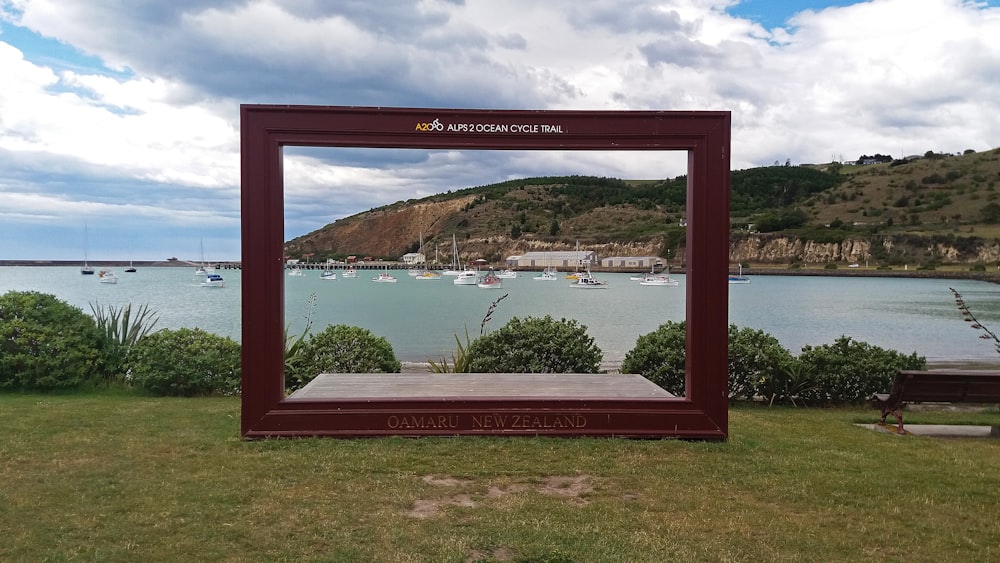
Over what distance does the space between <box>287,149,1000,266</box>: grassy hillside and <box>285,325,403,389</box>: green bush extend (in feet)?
242

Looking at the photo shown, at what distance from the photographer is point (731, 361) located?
8.80 meters

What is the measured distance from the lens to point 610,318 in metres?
36.0

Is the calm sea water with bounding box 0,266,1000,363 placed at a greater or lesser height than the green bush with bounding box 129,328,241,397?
lesser

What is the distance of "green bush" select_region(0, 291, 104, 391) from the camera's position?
8.80 m

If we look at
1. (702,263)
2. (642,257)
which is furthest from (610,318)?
(642,257)

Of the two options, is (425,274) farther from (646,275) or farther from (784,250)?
(784,250)

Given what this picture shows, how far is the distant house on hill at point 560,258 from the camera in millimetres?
89875

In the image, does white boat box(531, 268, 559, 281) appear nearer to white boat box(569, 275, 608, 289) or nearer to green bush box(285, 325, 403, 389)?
white boat box(569, 275, 608, 289)

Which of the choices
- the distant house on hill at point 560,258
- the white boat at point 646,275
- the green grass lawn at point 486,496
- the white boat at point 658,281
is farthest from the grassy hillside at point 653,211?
the green grass lawn at point 486,496

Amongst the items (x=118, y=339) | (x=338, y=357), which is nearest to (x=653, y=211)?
(x=338, y=357)

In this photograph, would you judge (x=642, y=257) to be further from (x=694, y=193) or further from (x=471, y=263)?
(x=694, y=193)

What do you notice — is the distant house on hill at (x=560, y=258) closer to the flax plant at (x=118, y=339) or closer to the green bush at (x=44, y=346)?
the flax plant at (x=118, y=339)

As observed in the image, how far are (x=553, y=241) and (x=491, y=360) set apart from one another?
84637mm

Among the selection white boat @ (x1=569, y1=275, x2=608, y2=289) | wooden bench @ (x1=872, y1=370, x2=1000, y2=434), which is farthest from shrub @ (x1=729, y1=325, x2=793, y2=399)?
white boat @ (x1=569, y1=275, x2=608, y2=289)
